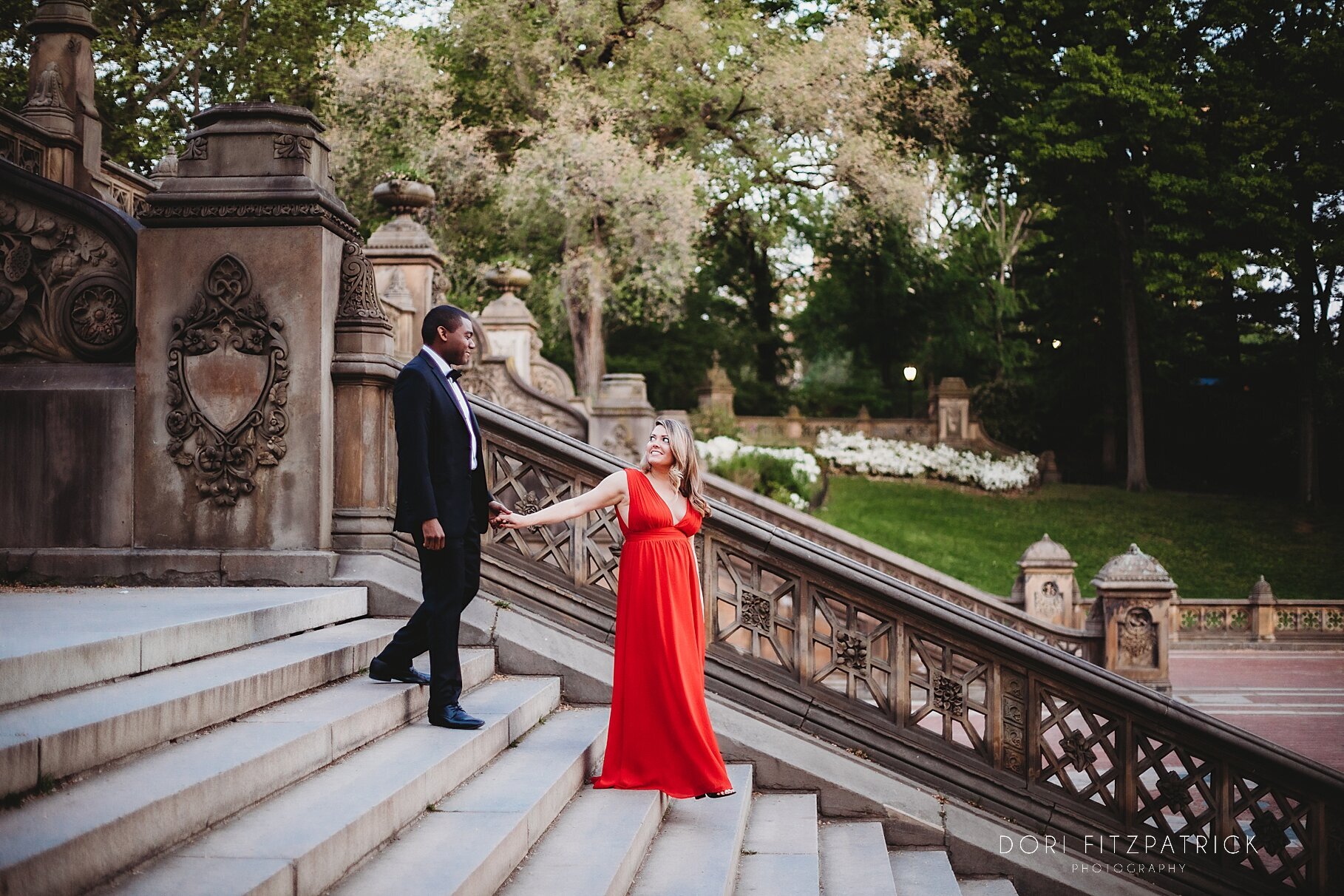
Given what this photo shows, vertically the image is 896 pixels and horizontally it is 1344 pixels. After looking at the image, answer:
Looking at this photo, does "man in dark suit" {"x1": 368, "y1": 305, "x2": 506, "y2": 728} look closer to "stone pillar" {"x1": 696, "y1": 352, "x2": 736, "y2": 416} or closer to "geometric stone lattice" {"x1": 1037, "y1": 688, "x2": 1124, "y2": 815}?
"geometric stone lattice" {"x1": 1037, "y1": 688, "x2": 1124, "y2": 815}

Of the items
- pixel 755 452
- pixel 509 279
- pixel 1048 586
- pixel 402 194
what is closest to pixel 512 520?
pixel 402 194

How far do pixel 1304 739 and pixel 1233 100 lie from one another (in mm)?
25127

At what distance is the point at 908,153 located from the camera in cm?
3062

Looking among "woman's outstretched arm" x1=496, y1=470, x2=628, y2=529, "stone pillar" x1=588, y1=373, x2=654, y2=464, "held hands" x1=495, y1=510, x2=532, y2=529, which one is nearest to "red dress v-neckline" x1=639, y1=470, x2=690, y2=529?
"woman's outstretched arm" x1=496, y1=470, x2=628, y2=529

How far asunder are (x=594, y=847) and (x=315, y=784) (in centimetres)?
116

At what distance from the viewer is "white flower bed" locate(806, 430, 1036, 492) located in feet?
106

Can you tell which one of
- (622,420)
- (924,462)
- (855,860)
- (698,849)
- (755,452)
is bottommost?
(855,860)

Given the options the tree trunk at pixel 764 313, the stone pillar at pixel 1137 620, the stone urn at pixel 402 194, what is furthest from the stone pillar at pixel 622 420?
the tree trunk at pixel 764 313

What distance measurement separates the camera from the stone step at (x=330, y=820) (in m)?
3.08

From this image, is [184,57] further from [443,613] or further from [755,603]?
[443,613]

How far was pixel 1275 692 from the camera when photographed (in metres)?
14.5

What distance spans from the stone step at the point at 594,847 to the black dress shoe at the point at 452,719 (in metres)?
0.59

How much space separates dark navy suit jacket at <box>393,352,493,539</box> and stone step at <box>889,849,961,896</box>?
2821 millimetres

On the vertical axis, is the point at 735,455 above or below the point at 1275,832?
above
